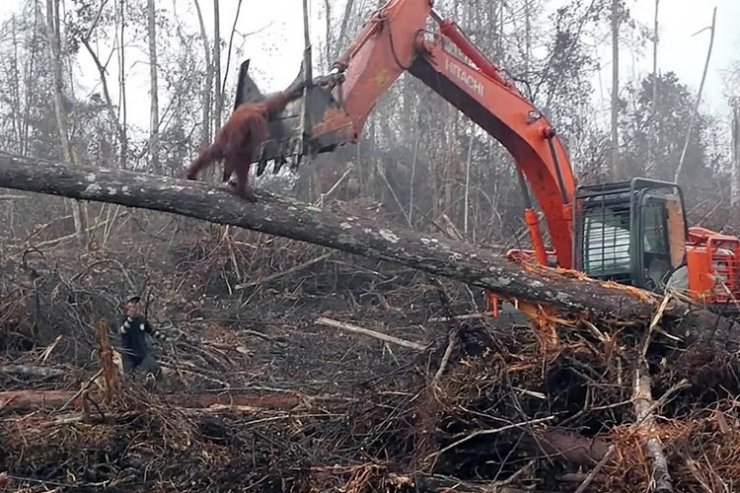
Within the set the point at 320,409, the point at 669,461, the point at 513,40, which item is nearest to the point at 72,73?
the point at 513,40

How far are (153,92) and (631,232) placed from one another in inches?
662

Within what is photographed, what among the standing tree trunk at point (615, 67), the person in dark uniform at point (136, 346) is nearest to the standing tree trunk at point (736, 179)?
the standing tree trunk at point (615, 67)

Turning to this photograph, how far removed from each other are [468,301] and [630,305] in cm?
574

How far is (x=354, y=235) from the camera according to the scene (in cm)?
611

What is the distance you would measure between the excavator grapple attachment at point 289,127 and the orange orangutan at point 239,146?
254 mm

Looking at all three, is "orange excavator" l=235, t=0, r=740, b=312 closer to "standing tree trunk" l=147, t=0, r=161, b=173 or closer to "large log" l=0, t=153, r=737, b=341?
"large log" l=0, t=153, r=737, b=341

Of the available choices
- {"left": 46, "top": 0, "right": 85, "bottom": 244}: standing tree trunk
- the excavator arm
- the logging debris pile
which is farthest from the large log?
{"left": 46, "top": 0, "right": 85, "bottom": 244}: standing tree trunk

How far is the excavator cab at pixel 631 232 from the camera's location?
25.6 ft

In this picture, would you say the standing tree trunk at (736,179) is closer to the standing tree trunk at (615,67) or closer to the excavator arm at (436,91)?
the standing tree trunk at (615,67)

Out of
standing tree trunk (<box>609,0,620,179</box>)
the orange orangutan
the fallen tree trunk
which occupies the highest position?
standing tree trunk (<box>609,0,620,179</box>)

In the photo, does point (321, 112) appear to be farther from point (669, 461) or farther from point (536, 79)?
point (536, 79)

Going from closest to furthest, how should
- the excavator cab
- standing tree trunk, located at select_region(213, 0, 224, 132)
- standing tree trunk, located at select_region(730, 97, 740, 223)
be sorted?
the excavator cab
standing tree trunk, located at select_region(213, 0, 224, 132)
standing tree trunk, located at select_region(730, 97, 740, 223)

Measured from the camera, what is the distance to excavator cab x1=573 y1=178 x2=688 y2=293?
781 cm

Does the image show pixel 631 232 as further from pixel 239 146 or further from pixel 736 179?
pixel 736 179
